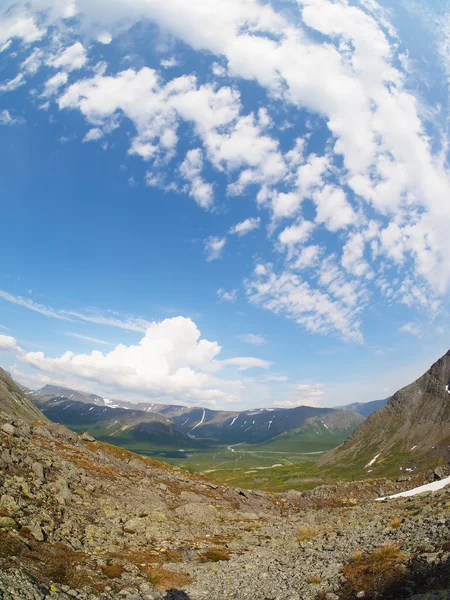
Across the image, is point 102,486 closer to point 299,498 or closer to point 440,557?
point 440,557

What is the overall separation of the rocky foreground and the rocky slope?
3.9 inches

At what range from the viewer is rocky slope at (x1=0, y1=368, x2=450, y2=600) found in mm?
17828

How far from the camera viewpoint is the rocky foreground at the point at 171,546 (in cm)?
1786

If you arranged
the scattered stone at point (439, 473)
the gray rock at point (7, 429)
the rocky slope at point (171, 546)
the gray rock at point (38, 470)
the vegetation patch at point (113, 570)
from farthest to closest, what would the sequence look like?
1. the scattered stone at point (439, 473)
2. the gray rock at point (7, 429)
3. the gray rock at point (38, 470)
4. the vegetation patch at point (113, 570)
5. the rocky slope at point (171, 546)

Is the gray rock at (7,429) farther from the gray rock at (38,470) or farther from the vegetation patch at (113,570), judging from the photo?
the vegetation patch at (113,570)

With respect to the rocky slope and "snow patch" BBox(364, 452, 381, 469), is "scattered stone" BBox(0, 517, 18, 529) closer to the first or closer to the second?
the rocky slope

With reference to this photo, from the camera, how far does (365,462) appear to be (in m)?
190

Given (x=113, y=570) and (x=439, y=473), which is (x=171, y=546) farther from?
(x=439, y=473)

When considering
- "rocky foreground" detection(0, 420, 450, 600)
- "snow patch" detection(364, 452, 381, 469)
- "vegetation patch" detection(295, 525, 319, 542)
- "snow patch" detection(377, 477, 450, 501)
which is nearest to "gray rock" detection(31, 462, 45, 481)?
"rocky foreground" detection(0, 420, 450, 600)

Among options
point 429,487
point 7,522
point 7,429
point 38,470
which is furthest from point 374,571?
point 429,487

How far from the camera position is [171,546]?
2894cm

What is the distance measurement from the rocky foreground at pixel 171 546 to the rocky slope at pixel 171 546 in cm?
10

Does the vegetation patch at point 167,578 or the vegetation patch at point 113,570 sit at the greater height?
the vegetation patch at point 113,570

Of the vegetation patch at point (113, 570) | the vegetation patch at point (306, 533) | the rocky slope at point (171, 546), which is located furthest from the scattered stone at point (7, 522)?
the vegetation patch at point (306, 533)
